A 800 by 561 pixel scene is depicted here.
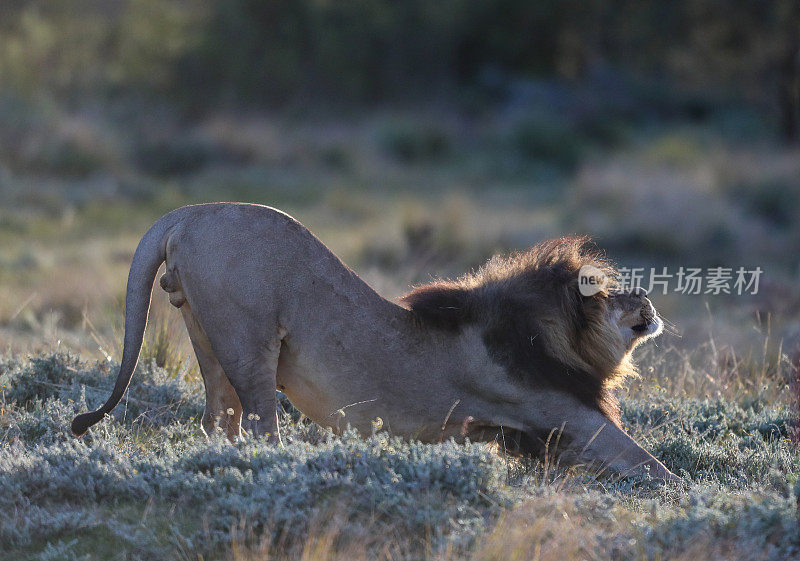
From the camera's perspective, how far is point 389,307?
5695 mm

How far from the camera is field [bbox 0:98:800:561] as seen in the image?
4484mm

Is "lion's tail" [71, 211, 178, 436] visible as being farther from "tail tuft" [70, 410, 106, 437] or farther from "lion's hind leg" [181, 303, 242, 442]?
"lion's hind leg" [181, 303, 242, 442]

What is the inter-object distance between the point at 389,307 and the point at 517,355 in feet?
2.44

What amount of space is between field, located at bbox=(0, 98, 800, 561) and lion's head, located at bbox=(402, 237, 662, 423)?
0.51 metres

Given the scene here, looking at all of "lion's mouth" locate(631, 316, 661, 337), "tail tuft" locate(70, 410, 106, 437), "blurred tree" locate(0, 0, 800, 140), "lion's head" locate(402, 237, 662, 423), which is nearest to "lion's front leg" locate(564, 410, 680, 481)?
"lion's head" locate(402, 237, 662, 423)

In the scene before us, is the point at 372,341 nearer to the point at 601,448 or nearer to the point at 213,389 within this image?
the point at 213,389

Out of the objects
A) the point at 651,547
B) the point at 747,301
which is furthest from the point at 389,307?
the point at 747,301

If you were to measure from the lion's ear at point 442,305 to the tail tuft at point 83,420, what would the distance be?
1739mm

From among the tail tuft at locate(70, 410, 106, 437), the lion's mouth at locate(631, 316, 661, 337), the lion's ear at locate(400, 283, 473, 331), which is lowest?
the tail tuft at locate(70, 410, 106, 437)

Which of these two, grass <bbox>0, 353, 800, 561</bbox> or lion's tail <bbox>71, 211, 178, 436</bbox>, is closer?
grass <bbox>0, 353, 800, 561</bbox>

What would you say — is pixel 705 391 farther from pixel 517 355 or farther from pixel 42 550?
pixel 42 550

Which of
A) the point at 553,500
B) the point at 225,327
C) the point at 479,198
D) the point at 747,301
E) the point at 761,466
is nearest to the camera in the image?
the point at 553,500

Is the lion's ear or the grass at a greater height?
the lion's ear

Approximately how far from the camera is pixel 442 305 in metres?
5.72
